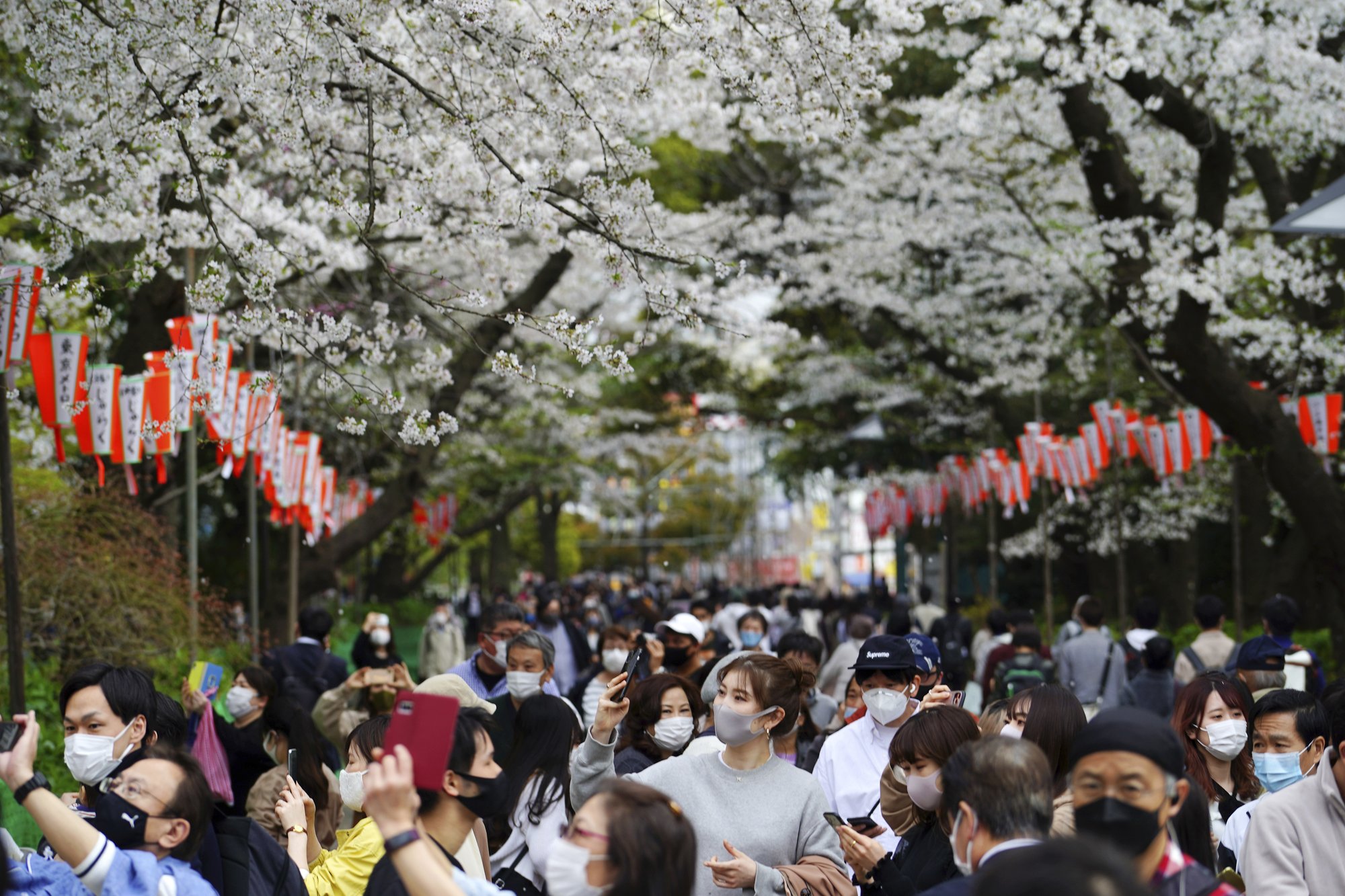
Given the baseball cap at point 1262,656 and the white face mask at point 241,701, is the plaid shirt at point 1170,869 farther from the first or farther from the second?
the white face mask at point 241,701

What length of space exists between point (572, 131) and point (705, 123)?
6188mm

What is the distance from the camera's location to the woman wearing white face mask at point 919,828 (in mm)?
4133

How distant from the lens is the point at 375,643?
→ 1091 cm

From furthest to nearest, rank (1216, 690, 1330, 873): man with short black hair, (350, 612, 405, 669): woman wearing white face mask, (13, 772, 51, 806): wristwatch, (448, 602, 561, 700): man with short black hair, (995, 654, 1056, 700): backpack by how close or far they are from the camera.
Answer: (350, 612, 405, 669): woman wearing white face mask, (995, 654, 1056, 700): backpack, (448, 602, 561, 700): man with short black hair, (1216, 690, 1330, 873): man with short black hair, (13, 772, 51, 806): wristwatch

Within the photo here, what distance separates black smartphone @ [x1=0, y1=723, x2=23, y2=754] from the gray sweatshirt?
1.80 m

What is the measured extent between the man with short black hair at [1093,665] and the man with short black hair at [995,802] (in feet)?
24.9

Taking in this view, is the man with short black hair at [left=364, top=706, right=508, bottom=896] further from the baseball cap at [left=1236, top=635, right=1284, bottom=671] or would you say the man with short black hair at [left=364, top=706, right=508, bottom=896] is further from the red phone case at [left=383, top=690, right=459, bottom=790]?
the baseball cap at [left=1236, top=635, right=1284, bottom=671]

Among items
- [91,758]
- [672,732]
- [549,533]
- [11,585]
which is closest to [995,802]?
[672,732]

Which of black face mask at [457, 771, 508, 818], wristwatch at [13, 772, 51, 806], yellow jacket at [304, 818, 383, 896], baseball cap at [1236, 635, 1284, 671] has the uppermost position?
wristwatch at [13, 772, 51, 806]

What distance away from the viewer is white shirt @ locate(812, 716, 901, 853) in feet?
17.9

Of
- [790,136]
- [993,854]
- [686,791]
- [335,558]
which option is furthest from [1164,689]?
[335,558]

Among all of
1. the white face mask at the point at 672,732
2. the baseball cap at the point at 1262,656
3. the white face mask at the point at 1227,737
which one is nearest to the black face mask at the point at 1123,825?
the white face mask at the point at 1227,737

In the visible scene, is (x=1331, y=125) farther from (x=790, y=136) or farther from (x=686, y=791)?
(x=686, y=791)

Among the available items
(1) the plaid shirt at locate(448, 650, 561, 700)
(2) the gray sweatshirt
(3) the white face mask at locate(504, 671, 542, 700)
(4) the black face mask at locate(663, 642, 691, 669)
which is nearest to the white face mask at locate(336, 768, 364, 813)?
(2) the gray sweatshirt
